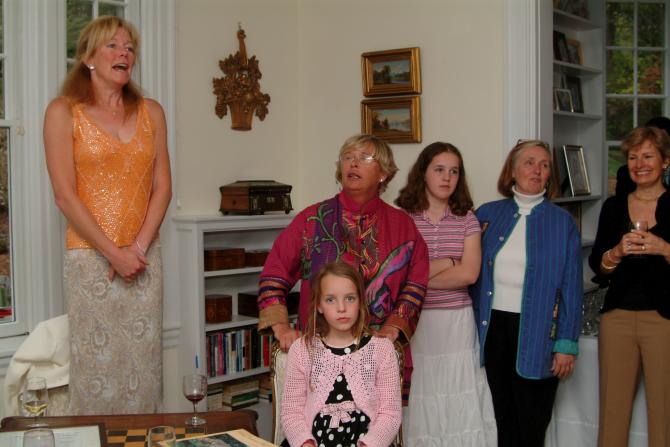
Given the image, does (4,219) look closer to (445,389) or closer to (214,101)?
(214,101)

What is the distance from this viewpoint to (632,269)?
3.40 m

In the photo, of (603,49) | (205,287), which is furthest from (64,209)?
(603,49)

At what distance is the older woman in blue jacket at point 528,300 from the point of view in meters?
3.40

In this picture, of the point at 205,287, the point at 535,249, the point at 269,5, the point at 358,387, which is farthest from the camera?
the point at 269,5

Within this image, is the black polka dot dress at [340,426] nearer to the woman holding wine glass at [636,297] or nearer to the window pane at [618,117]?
the woman holding wine glass at [636,297]

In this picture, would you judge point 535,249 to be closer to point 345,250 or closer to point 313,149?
point 345,250

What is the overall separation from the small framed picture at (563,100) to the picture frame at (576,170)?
28 centimetres

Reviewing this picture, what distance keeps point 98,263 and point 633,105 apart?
415cm

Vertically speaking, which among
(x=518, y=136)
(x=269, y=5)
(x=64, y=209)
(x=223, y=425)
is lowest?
(x=223, y=425)

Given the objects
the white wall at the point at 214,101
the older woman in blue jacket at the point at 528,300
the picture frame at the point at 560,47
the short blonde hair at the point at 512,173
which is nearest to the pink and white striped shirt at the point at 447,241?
the older woman in blue jacket at the point at 528,300

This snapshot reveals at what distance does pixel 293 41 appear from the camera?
5.18 m

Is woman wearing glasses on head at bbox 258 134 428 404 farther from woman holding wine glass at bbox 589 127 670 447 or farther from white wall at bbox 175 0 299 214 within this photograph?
white wall at bbox 175 0 299 214

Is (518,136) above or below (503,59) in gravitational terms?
below

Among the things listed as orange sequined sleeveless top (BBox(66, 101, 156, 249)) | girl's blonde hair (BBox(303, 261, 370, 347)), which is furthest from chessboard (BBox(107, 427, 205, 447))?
orange sequined sleeveless top (BBox(66, 101, 156, 249))
